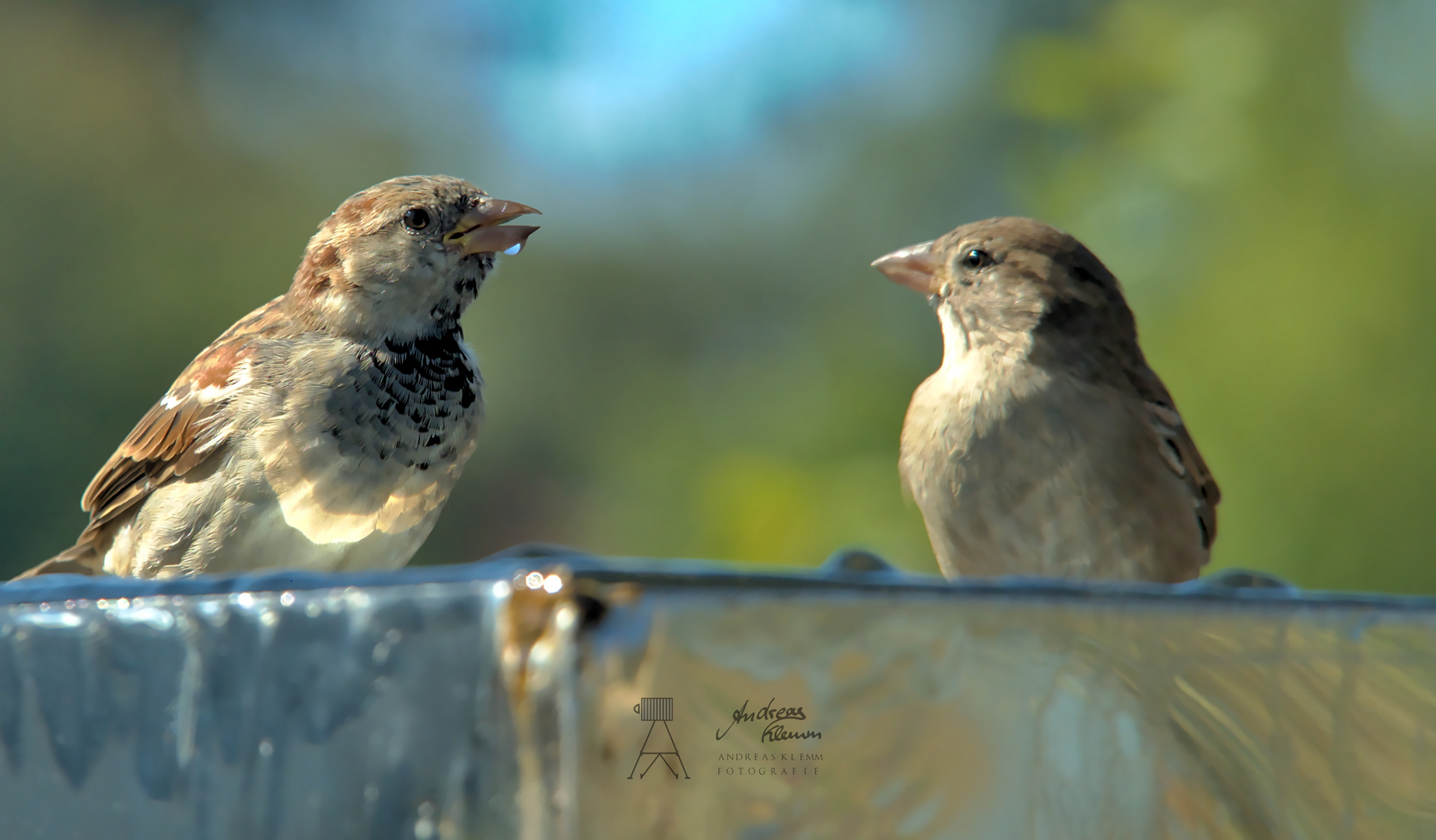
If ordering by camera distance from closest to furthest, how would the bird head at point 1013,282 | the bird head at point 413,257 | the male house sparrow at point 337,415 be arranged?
1. the male house sparrow at point 337,415
2. the bird head at point 413,257
3. the bird head at point 1013,282

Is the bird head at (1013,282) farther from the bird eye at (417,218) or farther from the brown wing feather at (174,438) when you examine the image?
the brown wing feather at (174,438)

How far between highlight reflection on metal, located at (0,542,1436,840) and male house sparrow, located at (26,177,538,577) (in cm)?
89

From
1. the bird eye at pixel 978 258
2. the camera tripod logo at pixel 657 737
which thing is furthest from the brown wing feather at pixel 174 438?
the camera tripod logo at pixel 657 737

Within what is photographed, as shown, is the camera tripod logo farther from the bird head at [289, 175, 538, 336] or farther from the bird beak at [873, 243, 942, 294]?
the bird beak at [873, 243, 942, 294]

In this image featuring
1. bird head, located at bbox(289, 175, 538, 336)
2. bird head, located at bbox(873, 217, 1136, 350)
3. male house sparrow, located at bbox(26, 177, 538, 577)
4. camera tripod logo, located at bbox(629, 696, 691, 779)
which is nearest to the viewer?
camera tripod logo, located at bbox(629, 696, 691, 779)

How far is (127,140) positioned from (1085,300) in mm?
15427

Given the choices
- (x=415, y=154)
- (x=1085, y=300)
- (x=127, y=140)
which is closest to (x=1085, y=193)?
(x=1085, y=300)

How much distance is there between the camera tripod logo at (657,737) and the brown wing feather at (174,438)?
1.32 m

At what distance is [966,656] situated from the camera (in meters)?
0.55

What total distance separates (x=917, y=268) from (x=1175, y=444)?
0.50 m

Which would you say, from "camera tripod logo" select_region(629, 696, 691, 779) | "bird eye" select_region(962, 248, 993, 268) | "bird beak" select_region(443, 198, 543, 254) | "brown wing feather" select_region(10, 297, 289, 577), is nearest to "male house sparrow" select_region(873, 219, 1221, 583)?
"bird eye" select_region(962, 248, 993, 268)

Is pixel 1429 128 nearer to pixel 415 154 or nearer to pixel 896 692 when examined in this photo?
pixel 896 692

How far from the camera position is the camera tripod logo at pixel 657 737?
0.47m

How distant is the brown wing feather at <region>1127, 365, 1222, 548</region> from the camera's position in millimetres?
1948
